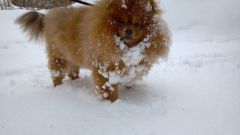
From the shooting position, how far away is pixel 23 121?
9.80 feet

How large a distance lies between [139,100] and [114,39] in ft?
2.60

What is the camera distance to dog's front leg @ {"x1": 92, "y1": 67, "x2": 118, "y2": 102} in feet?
11.5

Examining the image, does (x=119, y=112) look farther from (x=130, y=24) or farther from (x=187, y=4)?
(x=187, y=4)

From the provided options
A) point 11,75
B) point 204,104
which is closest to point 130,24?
point 204,104

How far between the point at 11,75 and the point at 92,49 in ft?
5.92

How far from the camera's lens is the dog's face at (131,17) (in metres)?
3.13

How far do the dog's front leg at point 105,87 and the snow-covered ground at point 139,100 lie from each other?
3.8 inches

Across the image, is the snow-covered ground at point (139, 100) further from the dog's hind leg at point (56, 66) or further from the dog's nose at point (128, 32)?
the dog's nose at point (128, 32)

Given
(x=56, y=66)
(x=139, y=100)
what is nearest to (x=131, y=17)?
(x=139, y=100)

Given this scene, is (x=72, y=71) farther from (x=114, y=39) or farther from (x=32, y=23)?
(x=114, y=39)

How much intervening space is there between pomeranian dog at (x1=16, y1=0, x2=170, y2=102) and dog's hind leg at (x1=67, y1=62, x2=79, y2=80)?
0.38 metres

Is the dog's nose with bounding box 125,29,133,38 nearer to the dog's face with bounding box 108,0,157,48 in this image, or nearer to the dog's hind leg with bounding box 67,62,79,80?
the dog's face with bounding box 108,0,157,48

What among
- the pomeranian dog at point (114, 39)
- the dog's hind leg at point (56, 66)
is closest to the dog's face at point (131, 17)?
the pomeranian dog at point (114, 39)

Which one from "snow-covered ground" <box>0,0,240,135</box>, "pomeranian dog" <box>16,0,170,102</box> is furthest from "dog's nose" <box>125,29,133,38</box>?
"snow-covered ground" <box>0,0,240,135</box>
